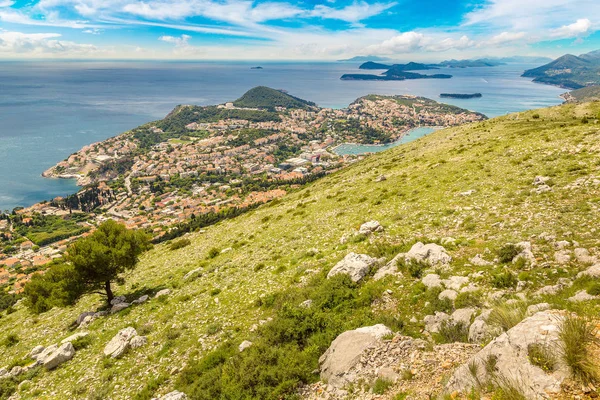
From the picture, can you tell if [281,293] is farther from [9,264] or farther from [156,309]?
[9,264]

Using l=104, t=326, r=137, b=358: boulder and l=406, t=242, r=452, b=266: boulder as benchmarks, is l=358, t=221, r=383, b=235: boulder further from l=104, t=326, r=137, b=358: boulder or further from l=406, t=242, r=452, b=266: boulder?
l=104, t=326, r=137, b=358: boulder

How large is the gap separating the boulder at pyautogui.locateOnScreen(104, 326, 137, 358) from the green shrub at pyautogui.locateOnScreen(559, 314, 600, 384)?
16.0 meters

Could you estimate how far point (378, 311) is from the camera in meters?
11.4

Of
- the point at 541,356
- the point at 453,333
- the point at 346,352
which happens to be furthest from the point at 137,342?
the point at 541,356

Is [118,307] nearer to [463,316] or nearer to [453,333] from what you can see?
[453,333]

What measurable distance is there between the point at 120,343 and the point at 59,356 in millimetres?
3325

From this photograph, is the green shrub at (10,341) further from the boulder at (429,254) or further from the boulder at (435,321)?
the boulder at (429,254)

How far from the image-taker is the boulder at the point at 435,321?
30.8 ft

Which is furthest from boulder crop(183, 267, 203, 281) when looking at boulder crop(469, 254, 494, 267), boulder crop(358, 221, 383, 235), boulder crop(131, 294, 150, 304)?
boulder crop(469, 254, 494, 267)

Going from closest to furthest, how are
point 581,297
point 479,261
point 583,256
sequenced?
point 581,297 < point 583,256 < point 479,261

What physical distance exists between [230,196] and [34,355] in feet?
421

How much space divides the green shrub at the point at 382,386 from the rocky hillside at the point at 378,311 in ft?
0.35

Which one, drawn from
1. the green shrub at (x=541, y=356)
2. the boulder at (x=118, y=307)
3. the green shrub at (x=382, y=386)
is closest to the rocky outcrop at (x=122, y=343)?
the boulder at (x=118, y=307)

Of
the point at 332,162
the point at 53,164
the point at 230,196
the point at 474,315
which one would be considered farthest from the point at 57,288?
the point at 53,164
